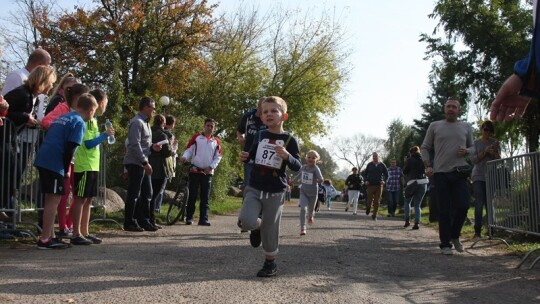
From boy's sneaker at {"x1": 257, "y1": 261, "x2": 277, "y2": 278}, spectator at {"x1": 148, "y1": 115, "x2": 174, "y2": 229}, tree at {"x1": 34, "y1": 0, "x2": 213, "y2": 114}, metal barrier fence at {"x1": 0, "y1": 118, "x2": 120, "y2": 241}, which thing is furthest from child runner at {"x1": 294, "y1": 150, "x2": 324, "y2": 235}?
tree at {"x1": 34, "y1": 0, "x2": 213, "y2": 114}

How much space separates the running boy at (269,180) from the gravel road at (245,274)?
40 cm

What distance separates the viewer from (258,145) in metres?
6.09

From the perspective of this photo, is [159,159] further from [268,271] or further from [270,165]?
[268,271]

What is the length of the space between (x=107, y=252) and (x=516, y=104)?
514 cm

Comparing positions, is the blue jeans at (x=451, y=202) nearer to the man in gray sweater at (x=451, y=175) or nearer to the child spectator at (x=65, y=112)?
the man in gray sweater at (x=451, y=175)

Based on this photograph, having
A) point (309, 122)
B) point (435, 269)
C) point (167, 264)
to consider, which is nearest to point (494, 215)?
point (435, 269)

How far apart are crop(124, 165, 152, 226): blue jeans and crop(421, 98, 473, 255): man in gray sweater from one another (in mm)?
4529

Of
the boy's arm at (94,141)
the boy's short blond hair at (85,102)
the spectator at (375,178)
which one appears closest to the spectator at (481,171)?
the boy's arm at (94,141)

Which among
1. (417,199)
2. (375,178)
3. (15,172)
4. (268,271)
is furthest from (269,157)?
(375,178)

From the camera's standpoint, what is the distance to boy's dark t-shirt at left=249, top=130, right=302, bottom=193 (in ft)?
19.4

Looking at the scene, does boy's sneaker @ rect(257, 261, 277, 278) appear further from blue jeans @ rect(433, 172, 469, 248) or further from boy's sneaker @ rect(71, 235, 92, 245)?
blue jeans @ rect(433, 172, 469, 248)

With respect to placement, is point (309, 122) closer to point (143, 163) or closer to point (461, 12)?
point (461, 12)

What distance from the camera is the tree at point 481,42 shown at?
1748cm

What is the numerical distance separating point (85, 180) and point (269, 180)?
2917 millimetres
